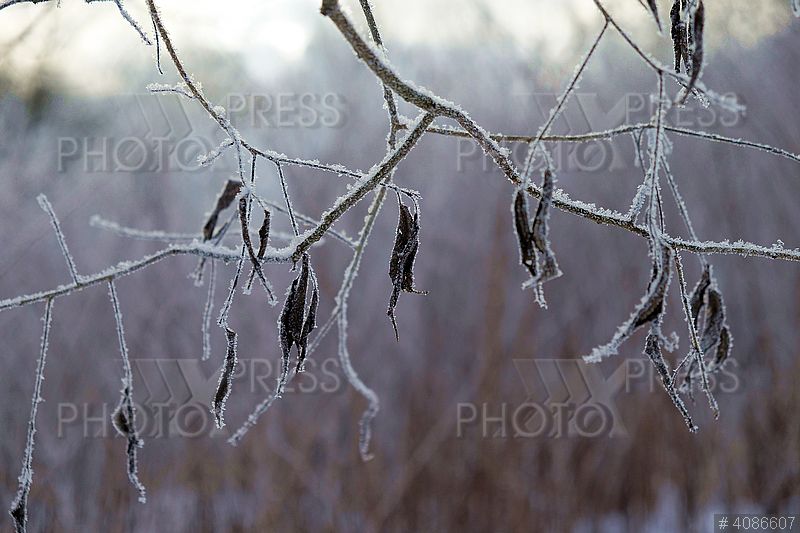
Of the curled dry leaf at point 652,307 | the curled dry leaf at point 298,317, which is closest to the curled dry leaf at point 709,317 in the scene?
the curled dry leaf at point 652,307

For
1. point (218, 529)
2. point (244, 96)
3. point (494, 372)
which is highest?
point (244, 96)

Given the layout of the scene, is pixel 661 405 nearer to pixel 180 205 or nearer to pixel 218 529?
pixel 218 529

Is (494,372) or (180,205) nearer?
(494,372)

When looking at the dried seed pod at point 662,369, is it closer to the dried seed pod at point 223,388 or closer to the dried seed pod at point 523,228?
the dried seed pod at point 523,228

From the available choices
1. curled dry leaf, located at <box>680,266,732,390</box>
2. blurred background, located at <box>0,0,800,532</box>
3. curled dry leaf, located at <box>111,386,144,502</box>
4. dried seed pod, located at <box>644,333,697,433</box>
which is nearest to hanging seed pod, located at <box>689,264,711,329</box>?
curled dry leaf, located at <box>680,266,732,390</box>

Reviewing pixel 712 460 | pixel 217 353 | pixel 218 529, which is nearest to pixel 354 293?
pixel 217 353

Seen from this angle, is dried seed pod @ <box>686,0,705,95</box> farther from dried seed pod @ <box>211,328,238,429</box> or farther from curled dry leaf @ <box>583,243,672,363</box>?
dried seed pod @ <box>211,328,238,429</box>

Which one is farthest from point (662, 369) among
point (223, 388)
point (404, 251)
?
point (223, 388)

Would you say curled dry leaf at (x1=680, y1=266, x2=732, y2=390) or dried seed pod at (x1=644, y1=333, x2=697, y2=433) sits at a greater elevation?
curled dry leaf at (x1=680, y1=266, x2=732, y2=390)

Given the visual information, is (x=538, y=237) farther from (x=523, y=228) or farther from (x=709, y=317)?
(x=709, y=317)

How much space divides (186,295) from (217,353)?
0.88 feet

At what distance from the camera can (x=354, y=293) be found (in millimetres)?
2572

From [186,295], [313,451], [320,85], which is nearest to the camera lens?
[313,451]

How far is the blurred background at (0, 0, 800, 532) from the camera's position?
223 centimetres
